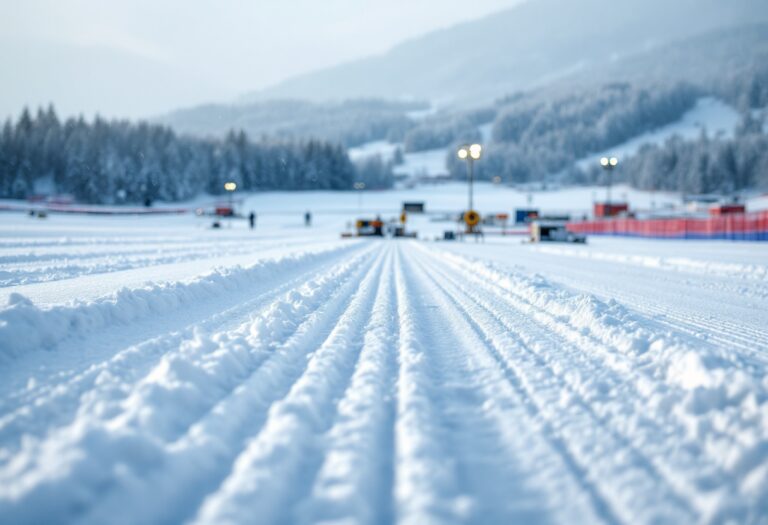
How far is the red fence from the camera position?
28359 mm

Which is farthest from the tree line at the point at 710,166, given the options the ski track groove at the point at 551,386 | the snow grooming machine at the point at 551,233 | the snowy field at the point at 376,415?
the ski track groove at the point at 551,386

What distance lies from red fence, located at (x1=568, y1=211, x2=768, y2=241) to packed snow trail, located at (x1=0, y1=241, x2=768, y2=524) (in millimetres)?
27678

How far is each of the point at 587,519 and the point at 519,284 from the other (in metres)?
7.81

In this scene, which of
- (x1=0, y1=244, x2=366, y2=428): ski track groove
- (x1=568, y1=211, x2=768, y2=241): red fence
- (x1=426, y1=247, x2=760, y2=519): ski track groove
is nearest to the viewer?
(x1=426, y1=247, x2=760, y2=519): ski track groove

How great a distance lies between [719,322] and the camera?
6.63 meters

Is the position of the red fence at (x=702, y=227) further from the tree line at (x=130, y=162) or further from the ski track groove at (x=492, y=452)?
the tree line at (x=130, y=162)

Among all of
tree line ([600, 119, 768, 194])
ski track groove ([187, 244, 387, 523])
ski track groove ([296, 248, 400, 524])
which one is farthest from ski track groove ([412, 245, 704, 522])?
tree line ([600, 119, 768, 194])

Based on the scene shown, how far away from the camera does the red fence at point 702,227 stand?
28.4m

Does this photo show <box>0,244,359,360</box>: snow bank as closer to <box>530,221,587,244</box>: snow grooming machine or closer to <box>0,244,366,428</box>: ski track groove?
<box>0,244,366,428</box>: ski track groove

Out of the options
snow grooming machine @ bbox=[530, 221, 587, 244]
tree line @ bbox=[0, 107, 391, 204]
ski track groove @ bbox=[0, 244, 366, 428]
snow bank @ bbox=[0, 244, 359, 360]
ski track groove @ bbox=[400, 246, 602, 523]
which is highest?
tree line @ bbox=[0, 107, 391, 204]

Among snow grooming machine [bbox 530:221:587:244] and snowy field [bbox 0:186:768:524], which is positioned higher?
snow grooming machine [bbox 530:221:587:244]

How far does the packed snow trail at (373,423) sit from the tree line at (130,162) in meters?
101

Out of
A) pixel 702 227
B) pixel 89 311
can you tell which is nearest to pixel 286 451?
pixel 89 311

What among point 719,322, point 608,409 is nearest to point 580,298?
point 719,322
